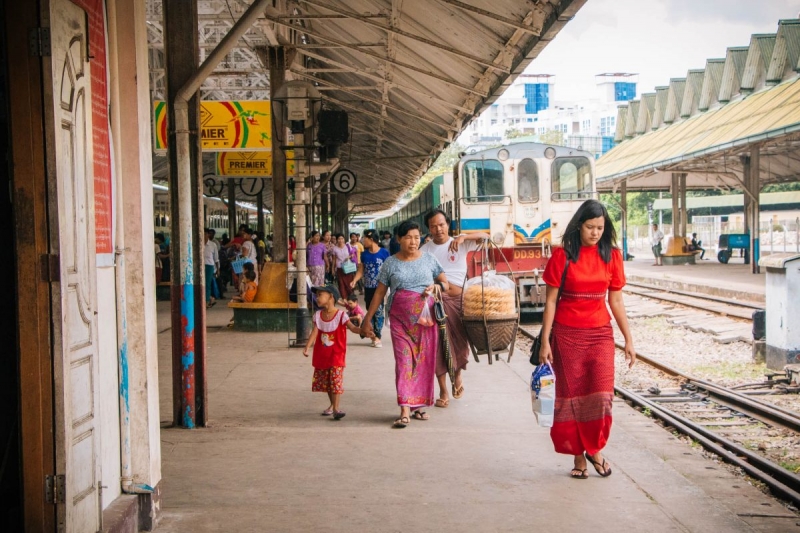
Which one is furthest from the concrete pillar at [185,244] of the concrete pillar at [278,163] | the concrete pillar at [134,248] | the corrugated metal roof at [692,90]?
the corrugated metal roof at [692,90]

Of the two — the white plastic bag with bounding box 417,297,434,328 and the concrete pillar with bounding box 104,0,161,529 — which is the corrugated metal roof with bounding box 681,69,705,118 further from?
the concrete pillar with bounding box 104,0,161,529

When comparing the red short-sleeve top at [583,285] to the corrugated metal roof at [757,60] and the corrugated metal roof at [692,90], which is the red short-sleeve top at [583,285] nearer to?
the corrugated metal roof at [757,60]

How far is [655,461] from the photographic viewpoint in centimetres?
620

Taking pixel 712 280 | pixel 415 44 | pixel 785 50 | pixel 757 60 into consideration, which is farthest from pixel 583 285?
pixel 757 60

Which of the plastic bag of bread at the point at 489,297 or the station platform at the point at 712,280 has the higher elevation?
the plastic bag of bread at the point at 489,297

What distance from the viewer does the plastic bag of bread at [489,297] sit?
7.14m

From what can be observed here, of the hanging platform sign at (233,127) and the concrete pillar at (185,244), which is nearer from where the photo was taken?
the concrete pillar at (185,244)

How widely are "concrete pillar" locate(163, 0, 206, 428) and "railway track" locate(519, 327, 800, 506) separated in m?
4.12

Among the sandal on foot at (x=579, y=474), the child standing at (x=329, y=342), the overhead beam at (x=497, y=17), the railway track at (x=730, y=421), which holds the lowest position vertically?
the railway track at (x=730, y=421)

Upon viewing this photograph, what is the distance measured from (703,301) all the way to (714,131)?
9056 mm

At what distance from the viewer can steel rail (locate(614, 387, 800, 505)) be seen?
19.5ft

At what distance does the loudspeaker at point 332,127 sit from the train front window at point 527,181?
5406 millimetres

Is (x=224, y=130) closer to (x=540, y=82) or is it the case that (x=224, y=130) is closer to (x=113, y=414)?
(x=113, y=414)

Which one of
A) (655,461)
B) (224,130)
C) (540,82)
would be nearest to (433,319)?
(655,461)
